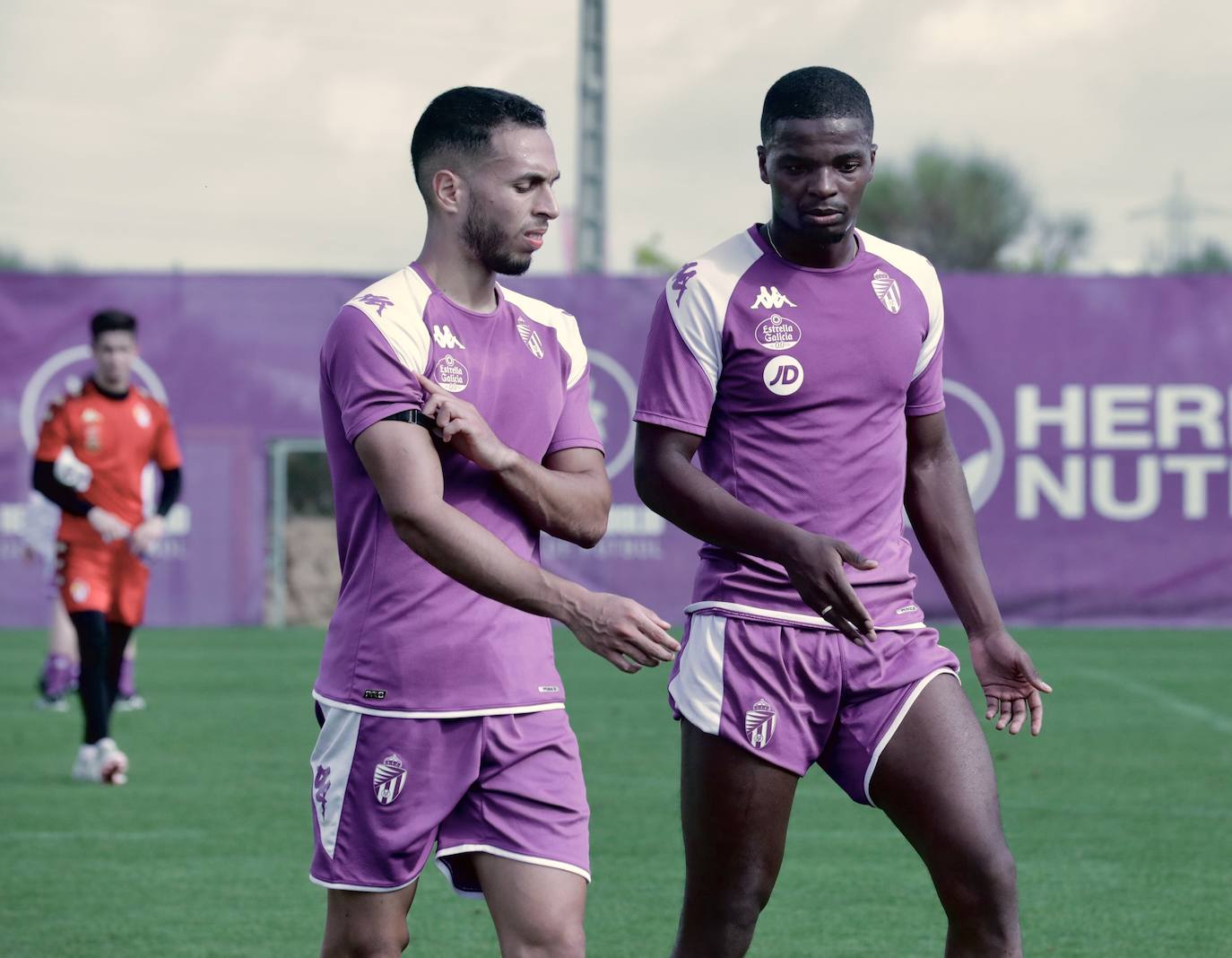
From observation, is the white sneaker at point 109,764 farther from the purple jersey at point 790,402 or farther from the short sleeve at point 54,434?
the purple jersey at point 790,402

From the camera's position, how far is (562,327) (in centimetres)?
411

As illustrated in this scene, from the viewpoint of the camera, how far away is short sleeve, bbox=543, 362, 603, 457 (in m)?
4.02

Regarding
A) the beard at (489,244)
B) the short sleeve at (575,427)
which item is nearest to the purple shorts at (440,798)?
the short sleeve at (575,427)

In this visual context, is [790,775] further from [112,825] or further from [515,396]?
[112,825]

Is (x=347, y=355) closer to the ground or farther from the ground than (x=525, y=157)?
closer to the ground

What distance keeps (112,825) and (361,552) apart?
4.43 m

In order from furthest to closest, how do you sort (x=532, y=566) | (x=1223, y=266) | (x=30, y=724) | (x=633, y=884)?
(x=1223, y=266)
(x=30, y=724)
(x=633, y=884)
(x=532, y=566)

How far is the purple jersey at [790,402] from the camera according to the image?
418 centimetres

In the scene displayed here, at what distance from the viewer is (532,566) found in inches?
141

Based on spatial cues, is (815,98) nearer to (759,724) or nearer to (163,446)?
(759,724)

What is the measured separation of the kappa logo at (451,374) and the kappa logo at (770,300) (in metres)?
0.73

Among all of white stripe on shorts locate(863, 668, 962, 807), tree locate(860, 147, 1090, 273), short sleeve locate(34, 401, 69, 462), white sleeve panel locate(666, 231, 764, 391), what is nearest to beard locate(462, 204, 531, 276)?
white sleeve panel locate(666, 231, 764, 391)

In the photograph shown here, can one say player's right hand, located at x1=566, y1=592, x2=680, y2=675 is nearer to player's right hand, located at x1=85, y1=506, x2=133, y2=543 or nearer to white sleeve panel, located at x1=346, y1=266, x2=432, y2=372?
white sleeve panel, located at x1=346, y1=266, x2=432, y2=372

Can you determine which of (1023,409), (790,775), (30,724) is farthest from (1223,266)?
(790,775)
